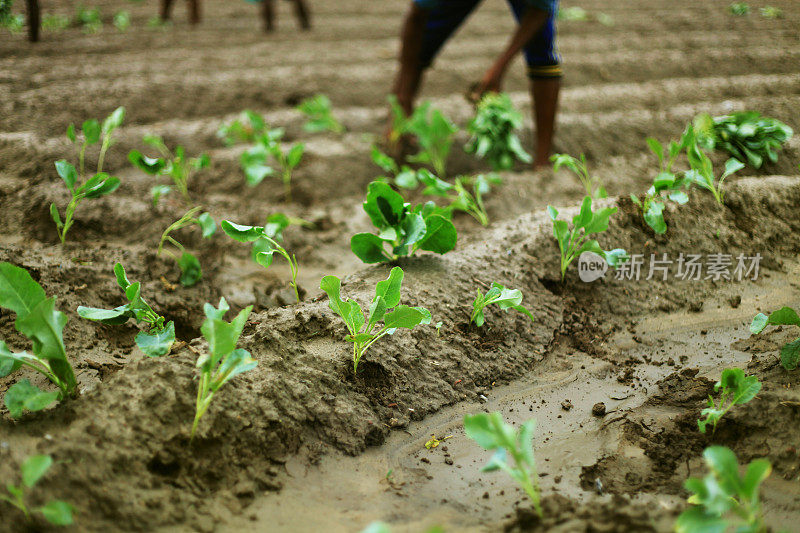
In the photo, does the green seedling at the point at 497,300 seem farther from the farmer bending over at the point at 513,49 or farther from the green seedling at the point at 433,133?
the farmer bending over at the point at 513,49

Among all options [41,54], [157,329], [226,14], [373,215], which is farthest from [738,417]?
[226,14]

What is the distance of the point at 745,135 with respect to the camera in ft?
8.36

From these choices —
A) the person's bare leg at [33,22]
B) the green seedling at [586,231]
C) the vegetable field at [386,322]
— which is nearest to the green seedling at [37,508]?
the vegetable field at [386,322]

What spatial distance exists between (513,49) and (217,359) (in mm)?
2275

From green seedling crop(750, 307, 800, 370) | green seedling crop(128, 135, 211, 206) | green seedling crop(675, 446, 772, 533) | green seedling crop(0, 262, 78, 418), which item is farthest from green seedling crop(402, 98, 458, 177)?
green seedling crop(675, 446, 772, 533)

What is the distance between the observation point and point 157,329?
1600 mm

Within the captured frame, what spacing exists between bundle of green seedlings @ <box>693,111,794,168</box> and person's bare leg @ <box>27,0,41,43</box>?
4740 mm

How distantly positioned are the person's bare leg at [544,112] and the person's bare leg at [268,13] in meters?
3.83

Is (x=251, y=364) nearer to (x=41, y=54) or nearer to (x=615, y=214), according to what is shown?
(x=615, y=214)

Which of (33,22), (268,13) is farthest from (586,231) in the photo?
(268,13)

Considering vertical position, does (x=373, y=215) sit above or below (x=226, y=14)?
below

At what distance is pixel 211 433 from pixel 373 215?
0.88 metres

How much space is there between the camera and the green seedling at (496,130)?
2961 mm

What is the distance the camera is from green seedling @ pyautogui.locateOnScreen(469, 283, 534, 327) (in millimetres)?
1663
